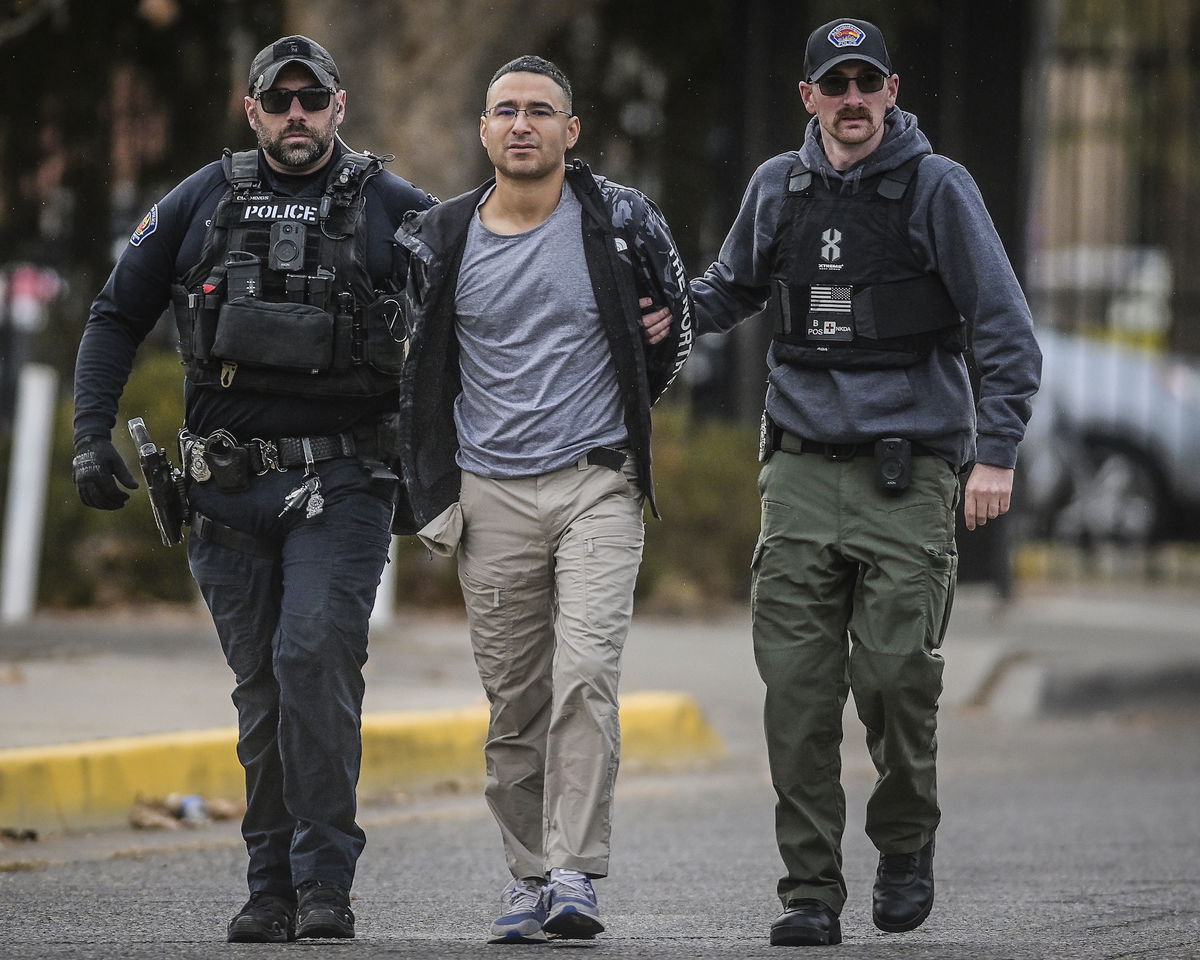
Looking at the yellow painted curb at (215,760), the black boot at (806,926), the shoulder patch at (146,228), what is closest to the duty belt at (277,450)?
the shoulder patch at (146,228)

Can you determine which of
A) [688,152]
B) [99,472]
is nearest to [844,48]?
[99,472]

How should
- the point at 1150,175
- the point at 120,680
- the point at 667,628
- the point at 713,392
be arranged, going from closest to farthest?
the point at 120,680
the point at 667,628
the point at 713,392
the point at 1150,175

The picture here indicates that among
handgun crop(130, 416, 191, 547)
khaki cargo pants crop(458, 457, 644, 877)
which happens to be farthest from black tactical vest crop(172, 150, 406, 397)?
khaki cargo pants crop(458, 457, 644, 877)

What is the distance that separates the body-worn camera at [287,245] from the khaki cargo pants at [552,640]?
0.59m

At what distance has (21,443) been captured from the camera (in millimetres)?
10172

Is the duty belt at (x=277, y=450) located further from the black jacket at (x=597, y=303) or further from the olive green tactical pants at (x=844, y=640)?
the olive green tactical pants at (x=844, y=640)

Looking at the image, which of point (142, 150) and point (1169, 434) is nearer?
point (142, 150)

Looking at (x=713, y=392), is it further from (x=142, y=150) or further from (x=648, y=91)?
(x=142, y=150)

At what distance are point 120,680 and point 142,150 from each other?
428cm

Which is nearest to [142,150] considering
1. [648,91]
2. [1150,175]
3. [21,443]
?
[21,443]

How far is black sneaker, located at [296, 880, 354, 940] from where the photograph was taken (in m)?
4.64

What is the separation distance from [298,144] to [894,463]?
1464 millimetres

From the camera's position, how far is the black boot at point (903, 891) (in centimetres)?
480

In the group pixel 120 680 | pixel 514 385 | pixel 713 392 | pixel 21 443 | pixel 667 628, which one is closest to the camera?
pixel 514 385
